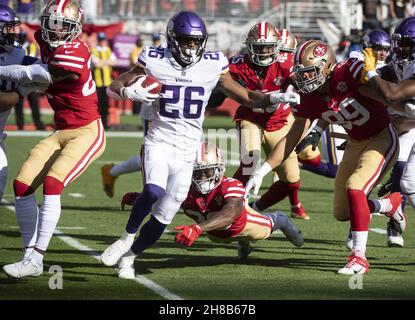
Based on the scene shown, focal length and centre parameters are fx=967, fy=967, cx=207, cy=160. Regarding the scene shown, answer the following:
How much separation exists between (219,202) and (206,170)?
0.80ft

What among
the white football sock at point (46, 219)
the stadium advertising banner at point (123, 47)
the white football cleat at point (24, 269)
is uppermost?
the white football sock at point (46, 219)

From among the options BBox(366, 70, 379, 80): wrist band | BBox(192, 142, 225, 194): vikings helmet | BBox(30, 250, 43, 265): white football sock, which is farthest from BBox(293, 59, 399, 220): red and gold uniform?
BBox(30, 250, 43, 265): white football sock

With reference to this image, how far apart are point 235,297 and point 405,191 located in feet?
5.92

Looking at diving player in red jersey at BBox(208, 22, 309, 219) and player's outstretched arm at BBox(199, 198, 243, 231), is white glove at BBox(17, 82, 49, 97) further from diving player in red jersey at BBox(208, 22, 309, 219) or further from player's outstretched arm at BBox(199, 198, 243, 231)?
diving player in red jersey at BBox(208, 22, 309, 219)

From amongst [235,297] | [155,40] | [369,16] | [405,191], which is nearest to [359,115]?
[405,191]

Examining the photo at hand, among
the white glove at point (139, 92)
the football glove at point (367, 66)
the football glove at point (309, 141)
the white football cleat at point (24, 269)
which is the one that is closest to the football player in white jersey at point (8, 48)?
the white football cleat at point (24, 269)

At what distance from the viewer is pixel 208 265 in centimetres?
676

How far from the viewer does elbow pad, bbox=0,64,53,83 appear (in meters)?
6.08

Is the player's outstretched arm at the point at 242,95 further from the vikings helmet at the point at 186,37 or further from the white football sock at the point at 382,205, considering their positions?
the white football sock at the point at 382,205

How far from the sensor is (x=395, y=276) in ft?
20.9

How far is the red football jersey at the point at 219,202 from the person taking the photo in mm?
6445

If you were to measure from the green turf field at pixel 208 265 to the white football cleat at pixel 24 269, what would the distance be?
0.17 ft
